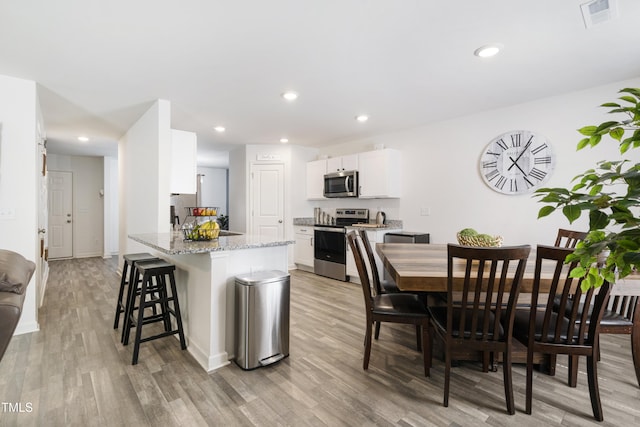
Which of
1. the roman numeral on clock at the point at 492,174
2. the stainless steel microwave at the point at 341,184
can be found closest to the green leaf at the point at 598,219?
the roman numeral on clock at the point at 492,174

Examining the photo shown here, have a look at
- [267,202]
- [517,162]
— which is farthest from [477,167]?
[267,202]

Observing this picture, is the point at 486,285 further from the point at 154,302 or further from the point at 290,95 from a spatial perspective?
the point at 290,95

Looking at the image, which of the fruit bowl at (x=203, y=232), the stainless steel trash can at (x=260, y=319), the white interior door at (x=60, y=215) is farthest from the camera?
the white interior door at (x=60, y=215)

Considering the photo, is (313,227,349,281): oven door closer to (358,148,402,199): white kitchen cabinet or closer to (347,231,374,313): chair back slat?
(358,148,402,199): white kitchen cabinet

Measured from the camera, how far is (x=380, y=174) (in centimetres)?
470

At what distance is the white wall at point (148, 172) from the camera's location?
3.42 m

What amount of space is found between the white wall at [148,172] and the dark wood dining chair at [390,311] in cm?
222

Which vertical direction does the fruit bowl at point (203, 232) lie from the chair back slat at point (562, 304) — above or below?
above

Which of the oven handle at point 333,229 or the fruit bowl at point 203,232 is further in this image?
the oven handle at point 333,229

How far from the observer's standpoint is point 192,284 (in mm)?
2586

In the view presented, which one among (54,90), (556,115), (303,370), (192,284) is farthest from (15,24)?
(556,115)

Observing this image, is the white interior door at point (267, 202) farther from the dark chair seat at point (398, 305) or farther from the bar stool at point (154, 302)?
the dark chair seat at point (398, 305)

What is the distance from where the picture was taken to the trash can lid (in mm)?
2264

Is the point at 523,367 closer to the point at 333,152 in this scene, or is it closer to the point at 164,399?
the point at 164,399
